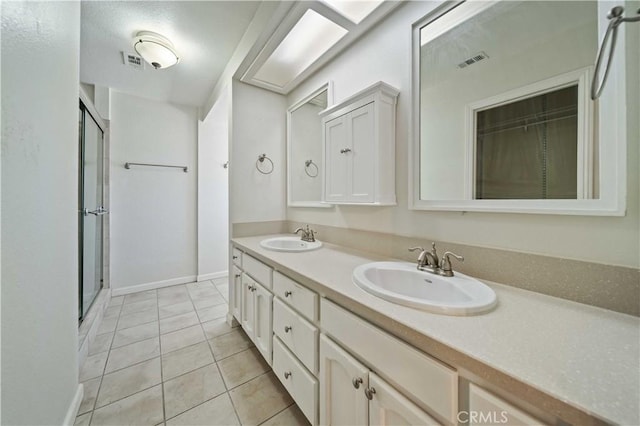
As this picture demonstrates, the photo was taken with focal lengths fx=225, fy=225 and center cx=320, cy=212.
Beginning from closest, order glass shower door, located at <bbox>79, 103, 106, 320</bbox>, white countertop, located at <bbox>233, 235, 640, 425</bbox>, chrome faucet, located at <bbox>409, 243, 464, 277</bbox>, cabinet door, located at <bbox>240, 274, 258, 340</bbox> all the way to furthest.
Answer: white countertop, located at <bbox>233, 235, 640, 425</bbox> < chrome faucet, located at <bbox>409, 243, 464, 277</bbox> < cabinet door, located at <bbox>240, 274, 258, 340</bbox> < glass shower door, located at <bbox>79, 103, 106, 320</bbox>

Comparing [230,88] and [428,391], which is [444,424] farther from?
[230,88]

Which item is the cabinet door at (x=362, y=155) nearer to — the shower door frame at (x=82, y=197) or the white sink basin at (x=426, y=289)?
the white sink basin at (x=426, y=289)

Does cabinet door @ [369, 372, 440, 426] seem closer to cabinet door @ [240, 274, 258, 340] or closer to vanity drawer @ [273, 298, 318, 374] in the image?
vanity drawer @ [273, 298, 318, 374]

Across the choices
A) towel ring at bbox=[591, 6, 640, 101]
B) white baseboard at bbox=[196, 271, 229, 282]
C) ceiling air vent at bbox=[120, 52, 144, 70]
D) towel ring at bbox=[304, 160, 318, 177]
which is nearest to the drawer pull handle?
towel ring at bbox=[591, 6, 640, 101]

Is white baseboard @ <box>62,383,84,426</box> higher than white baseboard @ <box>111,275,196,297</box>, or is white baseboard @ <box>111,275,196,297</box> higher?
white baseboard @ <box>111,275,196,297</box>

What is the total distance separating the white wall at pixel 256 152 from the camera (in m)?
2.04

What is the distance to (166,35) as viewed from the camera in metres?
1.78

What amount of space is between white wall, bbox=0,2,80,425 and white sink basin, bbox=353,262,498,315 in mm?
1142

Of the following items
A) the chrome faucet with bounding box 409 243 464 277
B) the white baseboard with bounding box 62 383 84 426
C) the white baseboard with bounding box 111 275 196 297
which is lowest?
the white baseboard with bounding box 62 383 84 426

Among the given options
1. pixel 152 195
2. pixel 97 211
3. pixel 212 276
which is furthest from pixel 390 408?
pixel 152 195

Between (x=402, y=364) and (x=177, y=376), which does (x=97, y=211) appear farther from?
(x=402, y=364)

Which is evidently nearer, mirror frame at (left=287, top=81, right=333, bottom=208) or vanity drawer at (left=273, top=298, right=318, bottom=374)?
vanity drawer at (left=273, top=298, right=318, bottom=374)

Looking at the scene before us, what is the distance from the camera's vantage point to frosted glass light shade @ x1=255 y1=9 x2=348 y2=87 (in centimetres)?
146

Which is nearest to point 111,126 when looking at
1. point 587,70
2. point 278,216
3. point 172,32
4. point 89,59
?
point 89,59
